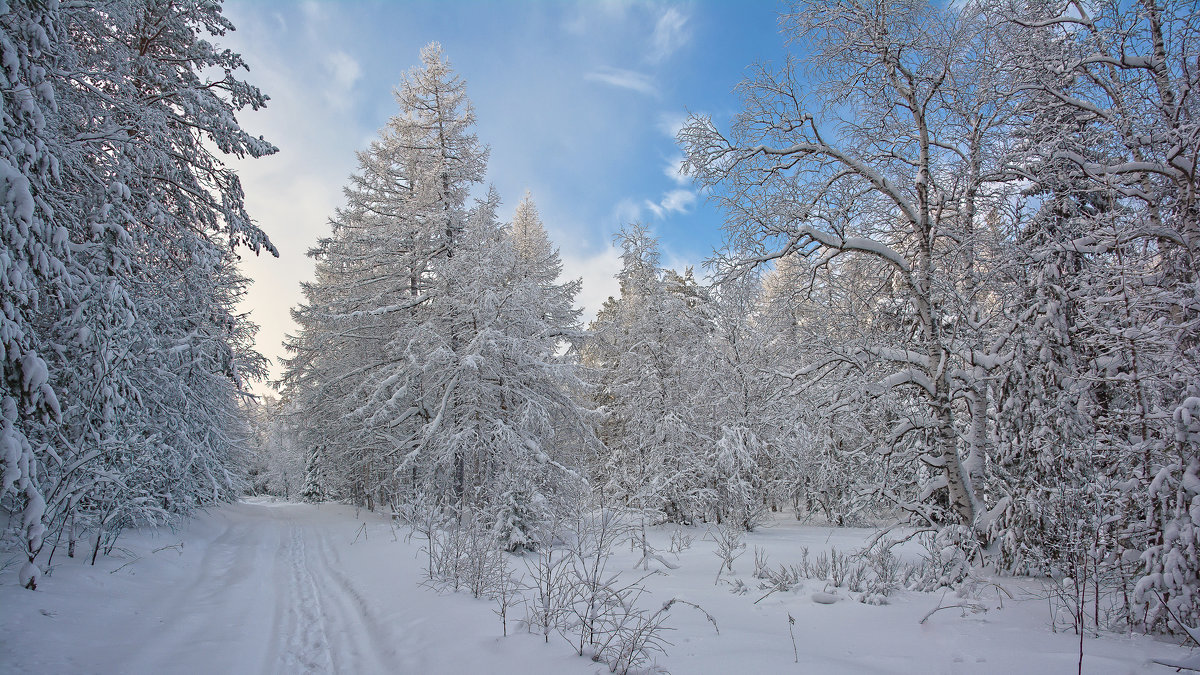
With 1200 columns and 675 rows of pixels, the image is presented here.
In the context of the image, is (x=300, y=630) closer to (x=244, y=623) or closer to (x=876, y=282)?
(x=244, y=623)

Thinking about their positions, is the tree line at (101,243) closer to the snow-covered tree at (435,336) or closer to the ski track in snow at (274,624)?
the ski track in snow at (274,624)

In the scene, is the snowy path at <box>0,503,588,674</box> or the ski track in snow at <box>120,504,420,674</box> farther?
the ski track in snow at <box>120,504,420,674</box>

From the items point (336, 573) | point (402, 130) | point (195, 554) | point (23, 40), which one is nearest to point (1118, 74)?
point (23, 40)

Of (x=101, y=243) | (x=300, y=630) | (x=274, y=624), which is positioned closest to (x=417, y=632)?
(x=300, y=630)

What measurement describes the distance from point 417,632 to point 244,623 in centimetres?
215

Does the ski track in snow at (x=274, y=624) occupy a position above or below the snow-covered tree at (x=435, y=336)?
below

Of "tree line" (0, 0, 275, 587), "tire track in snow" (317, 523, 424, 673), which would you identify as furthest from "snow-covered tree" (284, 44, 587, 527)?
"tree line" (0, 0, 275, 587)

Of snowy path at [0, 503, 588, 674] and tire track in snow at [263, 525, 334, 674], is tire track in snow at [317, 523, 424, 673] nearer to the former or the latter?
snowy path at [0, 503, 588, 674]

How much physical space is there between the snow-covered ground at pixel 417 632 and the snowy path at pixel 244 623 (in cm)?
2

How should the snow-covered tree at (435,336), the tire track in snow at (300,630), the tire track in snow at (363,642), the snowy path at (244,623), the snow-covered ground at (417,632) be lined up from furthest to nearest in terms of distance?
the snow-covered tree at (435,336), the tire track in snow at (300,630), the tire track in snow at (363,642), the snowy path at (244,623), the snow-covered ground at (417,632)

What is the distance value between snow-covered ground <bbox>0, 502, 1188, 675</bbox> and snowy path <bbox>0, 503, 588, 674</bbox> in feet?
0.06

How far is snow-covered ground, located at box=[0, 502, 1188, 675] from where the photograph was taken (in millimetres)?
3566

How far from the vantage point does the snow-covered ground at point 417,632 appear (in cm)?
357

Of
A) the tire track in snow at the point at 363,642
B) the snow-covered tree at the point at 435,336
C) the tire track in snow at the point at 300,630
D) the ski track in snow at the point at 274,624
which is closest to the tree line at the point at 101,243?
the ski track in snow at the point at 274,624
